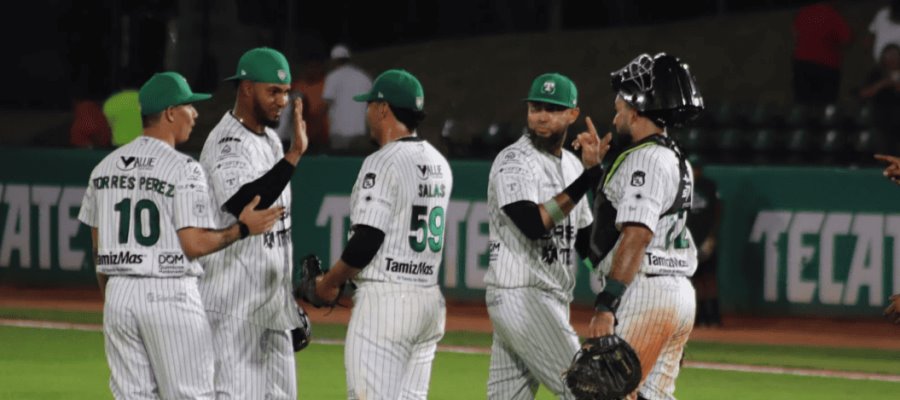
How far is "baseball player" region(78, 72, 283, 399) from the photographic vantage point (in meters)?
7.03

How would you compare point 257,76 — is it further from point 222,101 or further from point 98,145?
point 222,101

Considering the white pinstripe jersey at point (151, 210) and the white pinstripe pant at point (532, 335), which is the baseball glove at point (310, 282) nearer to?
the white pinstripe jersey at point (151, 210)

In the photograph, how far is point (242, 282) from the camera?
7.81 m

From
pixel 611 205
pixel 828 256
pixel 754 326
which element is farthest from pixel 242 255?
pixel 828 256

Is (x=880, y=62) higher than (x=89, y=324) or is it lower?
higher

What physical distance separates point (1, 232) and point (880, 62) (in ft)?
34.5

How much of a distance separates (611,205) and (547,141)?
1.29 meters

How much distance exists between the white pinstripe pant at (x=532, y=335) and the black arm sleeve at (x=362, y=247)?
3.39ft

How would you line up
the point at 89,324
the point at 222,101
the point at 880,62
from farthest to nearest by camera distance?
1. the point at 222,101
2. the point at 880,62
3. the point at 89,324

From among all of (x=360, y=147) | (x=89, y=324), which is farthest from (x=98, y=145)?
(x=89, y=324)

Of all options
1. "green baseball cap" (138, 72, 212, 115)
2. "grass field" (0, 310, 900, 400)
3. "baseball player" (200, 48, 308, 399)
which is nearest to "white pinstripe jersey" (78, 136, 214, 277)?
"green baseball cap" (138, 72, 212, 115)

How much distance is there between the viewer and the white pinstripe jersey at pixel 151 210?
23.0 feet

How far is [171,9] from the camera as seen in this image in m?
25.0

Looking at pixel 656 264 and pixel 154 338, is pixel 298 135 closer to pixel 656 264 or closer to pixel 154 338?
pixel 154 338
